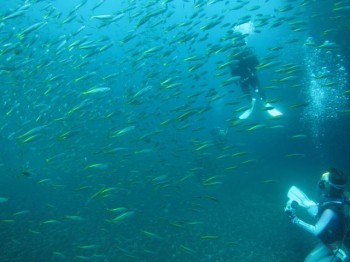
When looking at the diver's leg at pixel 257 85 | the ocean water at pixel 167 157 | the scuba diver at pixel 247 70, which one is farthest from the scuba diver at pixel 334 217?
the diver's leg at pixel 257 85

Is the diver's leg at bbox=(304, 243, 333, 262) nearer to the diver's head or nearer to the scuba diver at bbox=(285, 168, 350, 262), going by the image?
the scuba diver at bbox=(285, 168, 350, 262)

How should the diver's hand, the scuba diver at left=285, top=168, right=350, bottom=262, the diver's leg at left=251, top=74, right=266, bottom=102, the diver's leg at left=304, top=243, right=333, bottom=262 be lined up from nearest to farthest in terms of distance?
the scuba diver at left=285, top=168, right=350, bottom=262, the diver's leg at left=304, top=243, right=333, bottom=262, the diver's hand, the diver's leg at left=251, top=74, right=266, bottom=102

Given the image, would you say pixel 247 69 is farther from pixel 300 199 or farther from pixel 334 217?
pixel 334 217

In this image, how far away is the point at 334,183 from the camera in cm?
444

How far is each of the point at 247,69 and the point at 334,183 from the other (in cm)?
714

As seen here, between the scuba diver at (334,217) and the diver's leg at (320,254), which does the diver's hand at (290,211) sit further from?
the diver's leg at (320,254)

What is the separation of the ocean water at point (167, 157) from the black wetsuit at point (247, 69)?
59 centimetres

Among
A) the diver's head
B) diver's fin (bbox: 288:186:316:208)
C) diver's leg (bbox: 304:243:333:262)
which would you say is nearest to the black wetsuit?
diver's fin (bbox: 288:186:316:208)

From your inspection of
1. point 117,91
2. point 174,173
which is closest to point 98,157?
point 174,173

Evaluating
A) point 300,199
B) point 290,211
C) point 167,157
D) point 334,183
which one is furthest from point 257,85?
point 167,157

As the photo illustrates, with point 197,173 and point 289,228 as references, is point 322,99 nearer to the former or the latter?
point 197,173

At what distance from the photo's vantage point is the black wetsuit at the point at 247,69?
1054cm

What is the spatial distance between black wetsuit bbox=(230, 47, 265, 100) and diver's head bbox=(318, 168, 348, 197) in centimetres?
600

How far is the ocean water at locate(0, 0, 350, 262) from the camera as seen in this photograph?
27.0 feet
